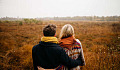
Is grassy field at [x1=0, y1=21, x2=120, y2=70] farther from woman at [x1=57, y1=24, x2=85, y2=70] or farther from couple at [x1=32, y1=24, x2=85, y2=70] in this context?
couple at [x1=32, y1=24, x2=85, y2=70]

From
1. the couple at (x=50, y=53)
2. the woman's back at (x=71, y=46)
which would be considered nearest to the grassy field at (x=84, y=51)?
the woman's back at (x=71, y=46)

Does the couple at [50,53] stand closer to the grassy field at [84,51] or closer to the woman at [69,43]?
the woman at [69,43]

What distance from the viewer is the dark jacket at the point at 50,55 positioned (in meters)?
1.20

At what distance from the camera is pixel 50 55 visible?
1.21 metres

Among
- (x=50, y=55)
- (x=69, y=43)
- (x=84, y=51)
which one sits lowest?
(x=84, y=51)

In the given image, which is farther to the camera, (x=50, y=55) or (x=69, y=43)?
(x=69, y=43)

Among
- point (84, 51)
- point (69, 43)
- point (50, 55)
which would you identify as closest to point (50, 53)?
point (50, 55)

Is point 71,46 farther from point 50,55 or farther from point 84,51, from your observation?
point 84,51

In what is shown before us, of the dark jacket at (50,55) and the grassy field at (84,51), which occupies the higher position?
the dark jacket at (50,55)

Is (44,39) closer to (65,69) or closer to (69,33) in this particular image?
(69,33)

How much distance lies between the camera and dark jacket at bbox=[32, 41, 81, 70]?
1.20 m

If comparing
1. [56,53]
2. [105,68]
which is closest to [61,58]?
[56,53]

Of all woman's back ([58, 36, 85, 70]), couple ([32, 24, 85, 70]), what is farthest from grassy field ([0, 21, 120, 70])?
couple ([32, 24, 85, 70])

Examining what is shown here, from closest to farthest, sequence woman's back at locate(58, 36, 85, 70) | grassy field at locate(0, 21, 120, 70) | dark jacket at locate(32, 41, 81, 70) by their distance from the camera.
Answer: dark jacket at locate(32, 41, 81, 70), woman's back at locate(58, 36, 85, 70), grassy field at locate(0, 21, 120, 70)
